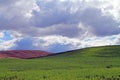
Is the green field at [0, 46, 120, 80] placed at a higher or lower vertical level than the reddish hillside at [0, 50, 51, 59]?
lower

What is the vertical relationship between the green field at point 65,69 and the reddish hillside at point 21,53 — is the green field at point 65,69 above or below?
below

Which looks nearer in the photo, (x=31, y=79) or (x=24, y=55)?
(x=31, y=79)

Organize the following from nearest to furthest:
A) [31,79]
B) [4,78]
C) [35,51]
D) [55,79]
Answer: [55,79] → [31,79] → [4,78] → [35,51]

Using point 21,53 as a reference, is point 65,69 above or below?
below

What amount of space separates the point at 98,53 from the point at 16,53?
22.5 meters

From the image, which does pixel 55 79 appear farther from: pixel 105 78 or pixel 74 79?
pixel 105 78

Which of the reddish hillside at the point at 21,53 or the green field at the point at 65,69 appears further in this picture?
the reddish hillside at the point at 21,53

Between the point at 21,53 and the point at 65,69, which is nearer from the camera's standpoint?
the point at 65,69

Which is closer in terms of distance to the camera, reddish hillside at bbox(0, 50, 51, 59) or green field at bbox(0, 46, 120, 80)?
green field at bbox(0, 46, 120, 80)

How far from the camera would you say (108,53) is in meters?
89.1

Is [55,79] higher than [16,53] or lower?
lower

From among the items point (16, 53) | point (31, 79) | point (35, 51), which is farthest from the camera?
point (35, 51)

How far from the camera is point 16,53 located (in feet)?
324

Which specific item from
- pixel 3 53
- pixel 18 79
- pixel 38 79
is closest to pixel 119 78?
pixel 38 79
